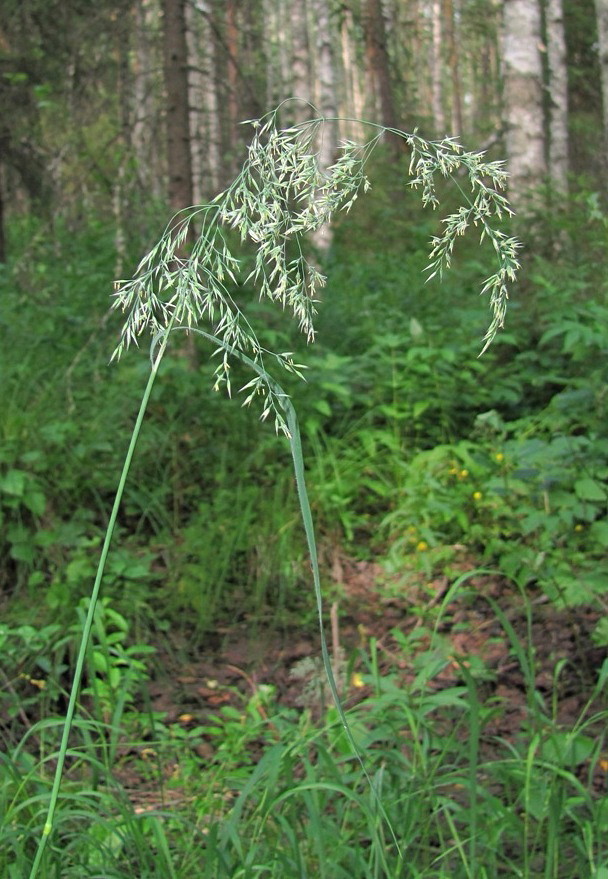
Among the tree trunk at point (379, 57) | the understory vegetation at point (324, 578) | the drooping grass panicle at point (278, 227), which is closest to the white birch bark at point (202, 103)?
the understory vegetation at point (324, 578)

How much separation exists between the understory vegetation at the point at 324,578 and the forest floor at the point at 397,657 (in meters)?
0.02

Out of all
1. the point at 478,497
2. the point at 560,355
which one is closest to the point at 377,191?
the point at 560,355

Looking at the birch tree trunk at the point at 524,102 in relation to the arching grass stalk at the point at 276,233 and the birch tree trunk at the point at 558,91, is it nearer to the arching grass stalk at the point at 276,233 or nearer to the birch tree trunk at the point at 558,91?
the arching grass stalk at the point at 276,233

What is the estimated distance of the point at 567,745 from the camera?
234 centimetres

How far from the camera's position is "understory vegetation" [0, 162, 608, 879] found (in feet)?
7.36

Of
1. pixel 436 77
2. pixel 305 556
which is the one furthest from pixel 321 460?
pixel 436 77

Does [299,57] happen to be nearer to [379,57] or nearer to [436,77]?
[379,57]

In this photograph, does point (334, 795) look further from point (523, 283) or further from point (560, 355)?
point (523, 283)

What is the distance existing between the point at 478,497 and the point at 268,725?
1508mm

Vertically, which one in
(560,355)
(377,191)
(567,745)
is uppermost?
(377,191)

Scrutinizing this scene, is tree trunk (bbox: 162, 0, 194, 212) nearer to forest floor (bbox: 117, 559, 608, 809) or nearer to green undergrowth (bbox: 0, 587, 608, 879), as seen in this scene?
forest floor (bbox: 117, 559, 608, 809)

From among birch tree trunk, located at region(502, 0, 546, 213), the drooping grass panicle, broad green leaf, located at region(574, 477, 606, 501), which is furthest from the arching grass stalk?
birch tree trunk, located at region(502, 0, 546, 213)

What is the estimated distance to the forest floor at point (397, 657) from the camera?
10.6 ft

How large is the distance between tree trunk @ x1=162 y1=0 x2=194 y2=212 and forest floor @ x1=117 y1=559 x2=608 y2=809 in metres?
2.67
